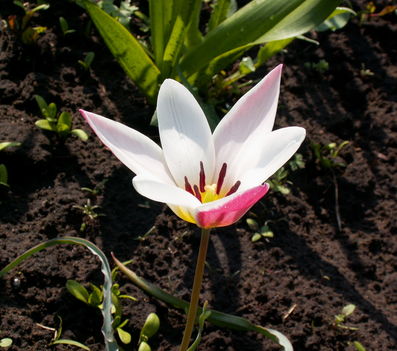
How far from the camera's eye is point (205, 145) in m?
1.31

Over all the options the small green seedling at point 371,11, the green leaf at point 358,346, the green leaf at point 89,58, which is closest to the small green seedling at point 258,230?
the green leaf at point 358,346

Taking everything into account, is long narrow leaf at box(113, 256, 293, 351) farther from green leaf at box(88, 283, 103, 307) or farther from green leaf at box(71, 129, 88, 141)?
green leaf at box(71, 129, 88, 141)

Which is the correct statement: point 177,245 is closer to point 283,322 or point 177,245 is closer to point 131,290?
point 131,290

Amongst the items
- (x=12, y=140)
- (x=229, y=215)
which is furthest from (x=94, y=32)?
(x=229, y=215)

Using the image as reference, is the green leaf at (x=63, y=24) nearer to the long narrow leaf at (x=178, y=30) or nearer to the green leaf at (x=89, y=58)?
the green leaf at (x=89, y=58)

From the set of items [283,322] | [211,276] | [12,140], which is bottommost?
[283,322]

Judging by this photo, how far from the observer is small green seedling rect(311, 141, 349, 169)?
7.64ft

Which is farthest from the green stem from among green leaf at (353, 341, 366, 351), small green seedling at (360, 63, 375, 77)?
small green seedling at (360, 63, 375, 77)

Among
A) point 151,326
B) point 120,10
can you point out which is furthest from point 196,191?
point 120,10

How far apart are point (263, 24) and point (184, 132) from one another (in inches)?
34.9

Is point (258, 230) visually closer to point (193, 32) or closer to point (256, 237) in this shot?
point (256, 237)

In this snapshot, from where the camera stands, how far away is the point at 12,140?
197cm

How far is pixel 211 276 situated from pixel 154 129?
649 millimetres

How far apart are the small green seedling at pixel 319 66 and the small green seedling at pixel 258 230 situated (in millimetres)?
952
